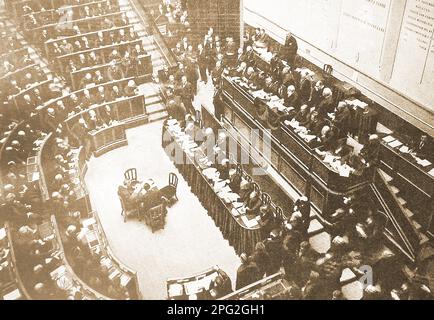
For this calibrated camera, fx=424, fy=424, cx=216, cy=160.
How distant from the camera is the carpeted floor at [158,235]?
1008cm

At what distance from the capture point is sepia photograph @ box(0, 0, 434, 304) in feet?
29.2

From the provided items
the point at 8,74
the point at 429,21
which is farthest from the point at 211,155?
the point at 8,74

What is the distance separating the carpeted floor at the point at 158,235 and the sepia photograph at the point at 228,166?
0.15ft

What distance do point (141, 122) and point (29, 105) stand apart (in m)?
3.72

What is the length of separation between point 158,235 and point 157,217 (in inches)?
18.7

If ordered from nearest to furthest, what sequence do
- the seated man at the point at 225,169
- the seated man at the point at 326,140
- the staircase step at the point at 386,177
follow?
the staircase step at the point at 386,177, the seated man at the point at 326,140, the seated man at the point at 225,169

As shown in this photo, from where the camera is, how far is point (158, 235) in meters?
11.0

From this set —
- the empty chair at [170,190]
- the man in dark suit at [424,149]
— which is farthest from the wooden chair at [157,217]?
the man in dark suit at [424,149]

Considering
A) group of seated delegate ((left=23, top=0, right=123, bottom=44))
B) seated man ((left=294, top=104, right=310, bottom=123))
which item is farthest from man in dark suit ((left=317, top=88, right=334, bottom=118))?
group of seated delegate ((left=23, top=0, right=123, bottom=44))

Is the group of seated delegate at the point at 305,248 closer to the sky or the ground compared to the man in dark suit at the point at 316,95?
closer to the ground

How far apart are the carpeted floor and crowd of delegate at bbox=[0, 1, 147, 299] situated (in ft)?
2.97

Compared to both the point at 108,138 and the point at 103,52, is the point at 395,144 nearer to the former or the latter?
the point at 108,138

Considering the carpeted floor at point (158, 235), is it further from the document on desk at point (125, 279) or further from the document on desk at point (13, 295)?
the document on desk at point (13, 295)

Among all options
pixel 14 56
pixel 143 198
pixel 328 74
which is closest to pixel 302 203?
pixel 143 198
